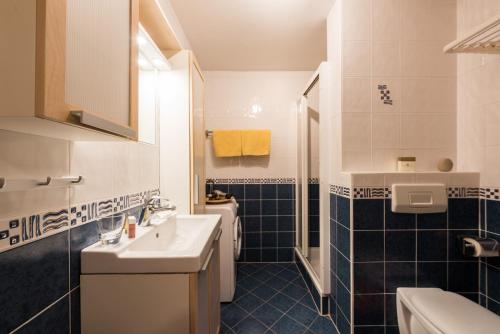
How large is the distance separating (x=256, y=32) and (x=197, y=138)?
1070 millimetres

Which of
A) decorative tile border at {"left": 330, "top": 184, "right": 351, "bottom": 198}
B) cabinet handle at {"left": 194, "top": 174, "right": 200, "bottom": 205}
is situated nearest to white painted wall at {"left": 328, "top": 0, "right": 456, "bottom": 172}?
decorative tile border at {"left": 330, "top": 184, "right": 351, "bottom": 198}

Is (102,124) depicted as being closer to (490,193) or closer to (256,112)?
(490,193)

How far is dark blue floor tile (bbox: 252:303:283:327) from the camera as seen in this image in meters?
1.82

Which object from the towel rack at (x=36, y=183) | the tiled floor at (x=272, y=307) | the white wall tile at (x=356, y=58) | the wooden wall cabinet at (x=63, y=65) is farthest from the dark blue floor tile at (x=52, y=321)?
the white wall tile at (x=356, y=58)

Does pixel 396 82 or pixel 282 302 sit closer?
pixel 396 82

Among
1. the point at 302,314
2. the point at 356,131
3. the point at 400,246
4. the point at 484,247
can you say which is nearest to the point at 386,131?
the point at 356,131

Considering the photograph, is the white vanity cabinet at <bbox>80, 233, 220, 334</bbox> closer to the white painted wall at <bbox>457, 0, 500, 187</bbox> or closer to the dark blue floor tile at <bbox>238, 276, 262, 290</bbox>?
the dark blue floor tile at <bbox>238, 276, 262, 290</bbox>

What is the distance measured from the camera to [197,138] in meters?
1.96

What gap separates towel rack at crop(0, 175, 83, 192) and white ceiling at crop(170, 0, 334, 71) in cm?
154

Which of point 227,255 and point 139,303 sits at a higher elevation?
point 139,303

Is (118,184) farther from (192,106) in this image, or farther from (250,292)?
(250,292)

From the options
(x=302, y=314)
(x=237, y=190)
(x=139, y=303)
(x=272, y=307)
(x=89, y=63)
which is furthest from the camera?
(x=237, y=190)

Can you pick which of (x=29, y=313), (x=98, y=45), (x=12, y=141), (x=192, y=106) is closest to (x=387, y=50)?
(x=192, y=106)

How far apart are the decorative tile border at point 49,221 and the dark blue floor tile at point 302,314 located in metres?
1.53
